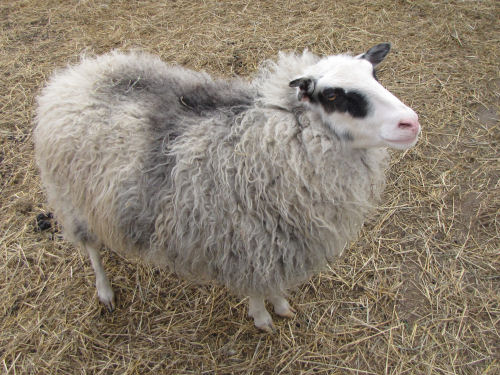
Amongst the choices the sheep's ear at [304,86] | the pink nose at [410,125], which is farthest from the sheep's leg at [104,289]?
the pink nose at [410,125]

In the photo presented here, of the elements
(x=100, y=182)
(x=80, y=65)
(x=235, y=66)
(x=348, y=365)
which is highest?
(x=80, y=65)

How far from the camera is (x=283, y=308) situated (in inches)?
101

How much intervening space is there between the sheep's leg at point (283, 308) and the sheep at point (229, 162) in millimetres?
410

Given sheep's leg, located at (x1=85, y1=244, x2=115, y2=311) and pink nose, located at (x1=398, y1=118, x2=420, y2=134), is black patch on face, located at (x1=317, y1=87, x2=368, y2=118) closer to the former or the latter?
pink nose, located at (x1=398, y1=118, x2=420, y2=134)

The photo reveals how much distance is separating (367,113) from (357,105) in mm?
55

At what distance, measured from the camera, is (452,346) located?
2426 millimetres

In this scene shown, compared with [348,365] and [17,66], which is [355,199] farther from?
[17,66]

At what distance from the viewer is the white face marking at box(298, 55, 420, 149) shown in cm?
165

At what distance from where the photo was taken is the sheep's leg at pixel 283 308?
2529mm

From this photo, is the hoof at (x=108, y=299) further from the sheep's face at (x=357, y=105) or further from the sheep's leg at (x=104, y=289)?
the sheep's face at (x=357, y=105)

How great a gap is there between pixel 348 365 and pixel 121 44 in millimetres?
4132

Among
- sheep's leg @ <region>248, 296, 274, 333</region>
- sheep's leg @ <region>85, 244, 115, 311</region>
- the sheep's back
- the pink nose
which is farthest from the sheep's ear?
sheep's leg @ <region>85, 244, 115, 311</region>

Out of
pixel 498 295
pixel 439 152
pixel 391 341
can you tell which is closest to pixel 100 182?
pixel 391 341

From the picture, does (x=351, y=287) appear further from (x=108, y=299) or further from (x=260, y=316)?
(x=108, y=299)
